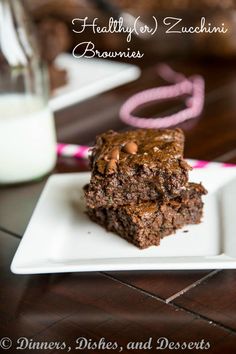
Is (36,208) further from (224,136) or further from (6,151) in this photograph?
(224,136)

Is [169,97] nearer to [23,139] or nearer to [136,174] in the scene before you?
[23,139]

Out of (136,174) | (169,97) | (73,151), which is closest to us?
(136,174)

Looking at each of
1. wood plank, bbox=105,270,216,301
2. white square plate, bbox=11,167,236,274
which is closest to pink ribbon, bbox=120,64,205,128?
white square plate, bbox=11,167,236,274

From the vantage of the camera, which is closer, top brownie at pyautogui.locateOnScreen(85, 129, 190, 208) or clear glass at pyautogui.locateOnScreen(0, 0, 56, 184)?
top brownie at pyautogui.locateOnScreen(85, 129, 190, 208)

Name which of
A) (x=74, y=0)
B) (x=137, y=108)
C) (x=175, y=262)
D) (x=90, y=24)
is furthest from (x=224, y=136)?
(x=74, y=0)

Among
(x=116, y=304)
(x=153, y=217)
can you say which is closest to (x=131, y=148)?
(x=153, y=217)

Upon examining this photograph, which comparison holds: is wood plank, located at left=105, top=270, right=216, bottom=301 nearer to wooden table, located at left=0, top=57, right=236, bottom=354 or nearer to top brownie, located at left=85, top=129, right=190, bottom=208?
wooden table, located at left=0, top=57, right=236, bottom=354

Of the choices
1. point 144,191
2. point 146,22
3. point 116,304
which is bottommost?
point 116,304
